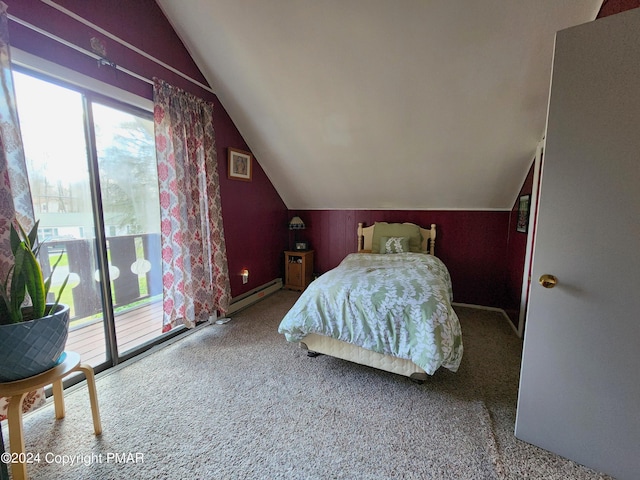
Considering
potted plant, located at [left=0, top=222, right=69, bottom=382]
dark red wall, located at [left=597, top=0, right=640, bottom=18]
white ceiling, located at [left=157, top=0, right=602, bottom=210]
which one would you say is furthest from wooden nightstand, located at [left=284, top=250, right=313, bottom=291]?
dark red wall, located at [left=597, top=0, right=640, bottom=18]

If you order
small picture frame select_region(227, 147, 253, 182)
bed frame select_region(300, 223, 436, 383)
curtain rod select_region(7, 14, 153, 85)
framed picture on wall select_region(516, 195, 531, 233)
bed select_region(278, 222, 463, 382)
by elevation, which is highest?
curtain rod select_region(7, 14, 153, 85)

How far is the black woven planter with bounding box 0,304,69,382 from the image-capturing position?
44.9 inches

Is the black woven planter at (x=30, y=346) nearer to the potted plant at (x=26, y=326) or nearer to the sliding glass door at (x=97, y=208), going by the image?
the potted plant at (x=26, y=326)

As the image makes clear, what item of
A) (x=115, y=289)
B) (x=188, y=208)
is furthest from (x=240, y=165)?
(x=115, y=289)

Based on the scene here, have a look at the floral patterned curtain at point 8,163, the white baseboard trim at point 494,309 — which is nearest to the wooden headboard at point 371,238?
the white baseboard trim at point 494,309

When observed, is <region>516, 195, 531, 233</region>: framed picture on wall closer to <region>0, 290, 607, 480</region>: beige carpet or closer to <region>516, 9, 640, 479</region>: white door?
<region>0, 290, 607, 480</region>: beige carpet

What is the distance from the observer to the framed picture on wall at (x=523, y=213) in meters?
2.66

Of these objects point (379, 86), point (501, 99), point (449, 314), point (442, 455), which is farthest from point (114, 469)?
point (501, 99)

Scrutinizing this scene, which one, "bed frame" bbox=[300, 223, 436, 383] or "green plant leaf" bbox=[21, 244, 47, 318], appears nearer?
"green plant leaf" bbox=[21, 244, 47, 318]

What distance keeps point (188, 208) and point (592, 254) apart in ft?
9.19

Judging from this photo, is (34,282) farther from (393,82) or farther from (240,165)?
(393,82)

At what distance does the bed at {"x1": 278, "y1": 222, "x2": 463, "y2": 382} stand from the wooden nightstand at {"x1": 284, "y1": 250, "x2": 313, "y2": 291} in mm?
1787

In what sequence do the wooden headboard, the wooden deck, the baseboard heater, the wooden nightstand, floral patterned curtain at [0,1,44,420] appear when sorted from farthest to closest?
the wooden nightstand
the wooden headboard
the baseboard heater
the wooden deck
floral patterned curtain at [0,1,44,420]

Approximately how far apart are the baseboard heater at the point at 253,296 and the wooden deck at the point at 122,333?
746 millimetres
